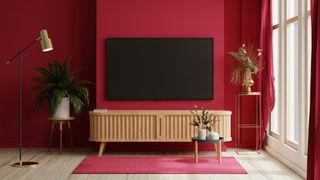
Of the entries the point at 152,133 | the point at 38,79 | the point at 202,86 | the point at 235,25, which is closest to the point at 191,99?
the point at 202,86

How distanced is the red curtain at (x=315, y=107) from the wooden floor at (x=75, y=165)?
1.05 metres

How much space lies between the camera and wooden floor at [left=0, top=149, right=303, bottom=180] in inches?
269

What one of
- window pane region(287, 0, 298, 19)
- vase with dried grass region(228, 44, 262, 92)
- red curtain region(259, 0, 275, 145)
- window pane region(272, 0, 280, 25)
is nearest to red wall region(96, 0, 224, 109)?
vase with dried grass region(228, 44, 262, 92)

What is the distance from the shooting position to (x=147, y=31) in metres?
9.15

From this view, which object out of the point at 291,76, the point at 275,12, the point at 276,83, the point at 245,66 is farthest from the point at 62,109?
the point at 275,12

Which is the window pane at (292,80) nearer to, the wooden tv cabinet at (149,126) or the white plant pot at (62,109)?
the wooden tv cabinet at (149,126)

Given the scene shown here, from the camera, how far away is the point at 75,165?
7.78 meters

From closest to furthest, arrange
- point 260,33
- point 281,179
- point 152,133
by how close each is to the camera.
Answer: point 281,179 → point 152,133 → point 260,33

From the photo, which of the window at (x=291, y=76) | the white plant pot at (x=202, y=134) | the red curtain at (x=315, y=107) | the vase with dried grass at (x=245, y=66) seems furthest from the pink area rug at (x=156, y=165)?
the red curtain at (x=315, y=107)

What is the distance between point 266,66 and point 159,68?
1640mm

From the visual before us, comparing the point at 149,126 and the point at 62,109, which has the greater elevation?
the point at 62,109

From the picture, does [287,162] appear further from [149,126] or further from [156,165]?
[149,126]

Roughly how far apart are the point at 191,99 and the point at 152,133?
0.88m

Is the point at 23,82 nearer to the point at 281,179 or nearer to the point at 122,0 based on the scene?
the point at 122,0
